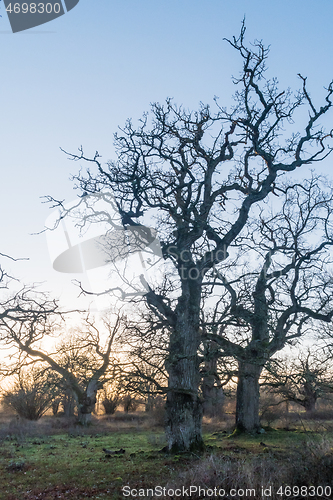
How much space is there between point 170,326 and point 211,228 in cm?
395

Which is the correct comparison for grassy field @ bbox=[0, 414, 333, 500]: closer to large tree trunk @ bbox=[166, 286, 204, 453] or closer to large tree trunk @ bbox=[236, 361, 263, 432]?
large tree trunk @ bbox=[166, 286, 204, 453]

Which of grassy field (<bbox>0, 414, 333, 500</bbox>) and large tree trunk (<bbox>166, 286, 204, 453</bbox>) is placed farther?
large tree trunk (<bbox>166, 286, 204, 453</bbox>)

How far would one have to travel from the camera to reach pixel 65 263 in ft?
47.8

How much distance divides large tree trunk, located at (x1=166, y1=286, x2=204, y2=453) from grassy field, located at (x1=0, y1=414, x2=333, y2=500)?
571 mm

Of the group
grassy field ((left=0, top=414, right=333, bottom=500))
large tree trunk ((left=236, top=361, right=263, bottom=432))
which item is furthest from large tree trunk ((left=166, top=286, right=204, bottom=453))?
large tree trunk ((left=236, top=361, right=263, bottom=432))

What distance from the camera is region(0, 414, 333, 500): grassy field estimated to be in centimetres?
707

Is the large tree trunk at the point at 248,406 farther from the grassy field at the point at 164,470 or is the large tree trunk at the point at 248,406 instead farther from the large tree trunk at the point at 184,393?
the large tree trunk at the point at 184,393

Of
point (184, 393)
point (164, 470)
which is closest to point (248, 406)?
point (184, 393)

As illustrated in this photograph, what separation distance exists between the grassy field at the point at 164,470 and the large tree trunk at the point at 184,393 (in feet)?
1.87

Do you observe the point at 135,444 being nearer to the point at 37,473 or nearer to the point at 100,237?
the point at 37,473

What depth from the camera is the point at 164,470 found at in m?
10.9

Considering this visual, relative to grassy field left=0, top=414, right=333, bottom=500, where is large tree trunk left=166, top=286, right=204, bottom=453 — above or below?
above

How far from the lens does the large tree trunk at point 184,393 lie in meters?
13.0

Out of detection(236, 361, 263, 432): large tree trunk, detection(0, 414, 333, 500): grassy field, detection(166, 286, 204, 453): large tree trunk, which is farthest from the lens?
detection(236, 361, 263, 432): large tree trunk
